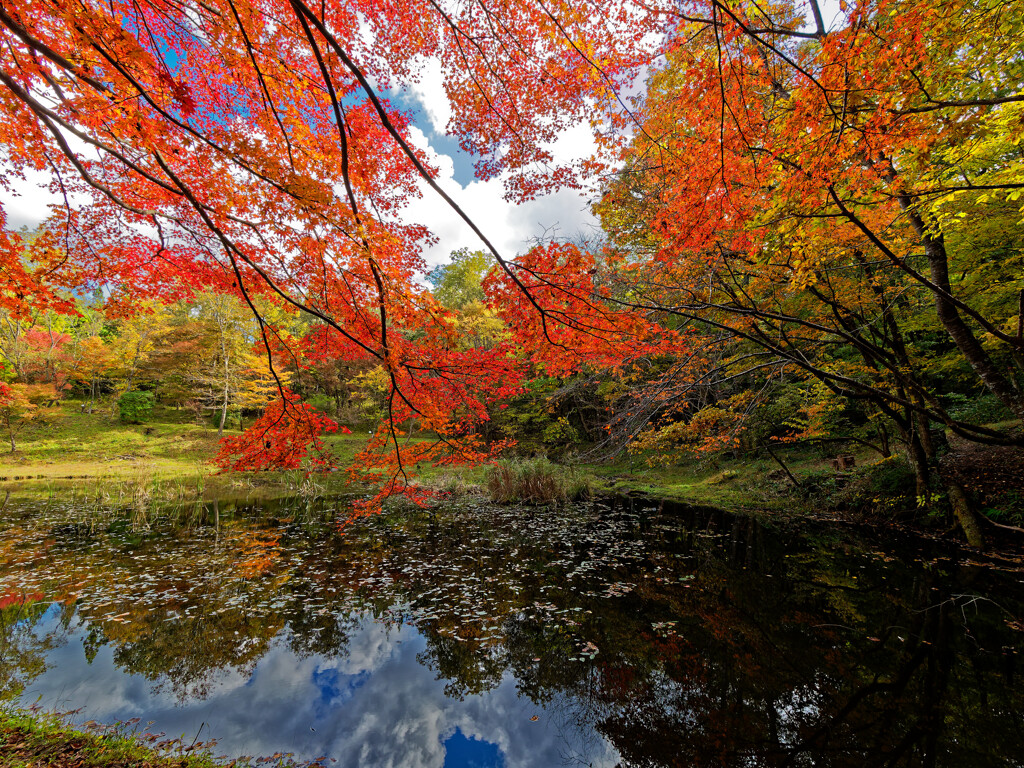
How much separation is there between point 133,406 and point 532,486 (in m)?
24.6

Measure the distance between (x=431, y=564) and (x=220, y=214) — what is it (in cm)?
573

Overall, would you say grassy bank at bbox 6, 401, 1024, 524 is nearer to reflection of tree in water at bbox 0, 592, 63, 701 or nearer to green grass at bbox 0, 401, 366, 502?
green grass at bbox 0, 401, 366, 502

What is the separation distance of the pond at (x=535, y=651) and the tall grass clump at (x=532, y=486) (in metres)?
4.12

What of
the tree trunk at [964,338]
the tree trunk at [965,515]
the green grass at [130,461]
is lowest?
the green grass at [130,461]

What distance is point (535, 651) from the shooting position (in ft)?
13.4

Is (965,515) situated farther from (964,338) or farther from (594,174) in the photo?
(594,174)

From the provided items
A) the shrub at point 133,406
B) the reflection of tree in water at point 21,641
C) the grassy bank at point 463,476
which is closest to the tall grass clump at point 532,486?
the grassy bank at point 463,476

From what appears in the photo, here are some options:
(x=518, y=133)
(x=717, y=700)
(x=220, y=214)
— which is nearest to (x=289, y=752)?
(x=717, y=700)

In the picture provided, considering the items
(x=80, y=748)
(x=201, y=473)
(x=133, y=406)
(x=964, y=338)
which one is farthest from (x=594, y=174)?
(x=133, y=406)

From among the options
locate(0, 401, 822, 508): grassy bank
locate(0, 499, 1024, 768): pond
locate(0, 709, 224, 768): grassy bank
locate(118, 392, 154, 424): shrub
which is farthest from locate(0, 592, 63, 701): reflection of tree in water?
locate(118, 392, 154, 424): shrub

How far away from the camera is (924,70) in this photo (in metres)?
3.98

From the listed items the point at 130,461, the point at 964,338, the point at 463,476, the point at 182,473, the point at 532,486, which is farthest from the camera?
the point at 130,461

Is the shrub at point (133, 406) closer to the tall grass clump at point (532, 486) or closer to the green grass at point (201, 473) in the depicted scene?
the green grass at point (201, 473)

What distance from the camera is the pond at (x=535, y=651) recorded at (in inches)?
118
